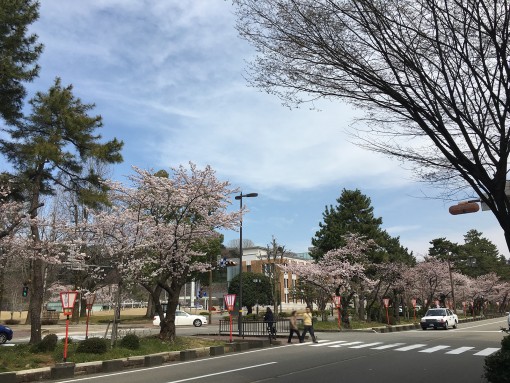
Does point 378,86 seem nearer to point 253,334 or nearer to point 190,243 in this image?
point 190,243

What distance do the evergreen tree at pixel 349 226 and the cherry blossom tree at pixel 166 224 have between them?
19875mm

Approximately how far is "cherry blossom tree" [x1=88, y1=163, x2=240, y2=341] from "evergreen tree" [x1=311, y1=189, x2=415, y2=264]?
65.2ft

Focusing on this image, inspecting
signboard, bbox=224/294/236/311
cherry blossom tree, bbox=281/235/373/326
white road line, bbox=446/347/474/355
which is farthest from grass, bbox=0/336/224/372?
cherry blossom tree, bbox=281/235/373/326

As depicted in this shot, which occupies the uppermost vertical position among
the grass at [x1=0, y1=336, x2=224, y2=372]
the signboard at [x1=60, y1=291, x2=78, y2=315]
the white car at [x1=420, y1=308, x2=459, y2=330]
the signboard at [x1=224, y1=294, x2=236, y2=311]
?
the signboard at [x1=60, y1=291, x2=78, y2=315]

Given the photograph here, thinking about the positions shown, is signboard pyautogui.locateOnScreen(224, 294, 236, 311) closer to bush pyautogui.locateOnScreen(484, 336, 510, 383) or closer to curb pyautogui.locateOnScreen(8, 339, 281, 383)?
curb pyautogui.locateOnScreen(8, 339, 281, 383)

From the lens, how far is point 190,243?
19969mm

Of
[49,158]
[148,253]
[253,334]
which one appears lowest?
[253,334]

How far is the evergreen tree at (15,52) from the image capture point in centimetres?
1299

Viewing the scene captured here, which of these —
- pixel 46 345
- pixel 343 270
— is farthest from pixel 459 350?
pixel 343 270

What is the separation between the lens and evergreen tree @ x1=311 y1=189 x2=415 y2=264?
38438 millimetres

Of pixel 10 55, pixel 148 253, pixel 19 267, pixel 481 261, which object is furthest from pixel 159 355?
pixel 481 261

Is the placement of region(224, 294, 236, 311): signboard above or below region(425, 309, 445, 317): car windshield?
above

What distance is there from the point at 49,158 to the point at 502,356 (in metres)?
16.6

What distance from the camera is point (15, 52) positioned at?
45.6 ft
